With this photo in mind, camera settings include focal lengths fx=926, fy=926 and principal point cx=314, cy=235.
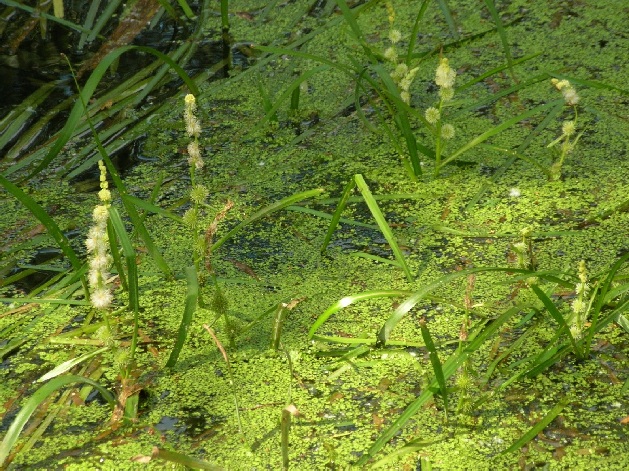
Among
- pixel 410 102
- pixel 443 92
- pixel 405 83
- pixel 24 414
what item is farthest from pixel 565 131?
pixel 24 414

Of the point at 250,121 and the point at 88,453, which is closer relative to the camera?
the point at 88,453

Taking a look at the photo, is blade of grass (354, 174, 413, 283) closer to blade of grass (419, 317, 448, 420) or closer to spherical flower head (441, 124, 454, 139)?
blade of grass (419, 317, 448, 420)

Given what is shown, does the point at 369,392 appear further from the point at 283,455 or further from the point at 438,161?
the point at 438,161

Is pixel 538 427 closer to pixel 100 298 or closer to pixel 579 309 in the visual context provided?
pixel 579 309

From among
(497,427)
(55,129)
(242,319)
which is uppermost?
(55,129)

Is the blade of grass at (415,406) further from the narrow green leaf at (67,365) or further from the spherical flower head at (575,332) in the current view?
the narrow green leaf at (67,365)

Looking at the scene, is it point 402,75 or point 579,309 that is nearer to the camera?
point 579,309

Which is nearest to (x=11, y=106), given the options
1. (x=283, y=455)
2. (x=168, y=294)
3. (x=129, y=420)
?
(x=168, y=294)

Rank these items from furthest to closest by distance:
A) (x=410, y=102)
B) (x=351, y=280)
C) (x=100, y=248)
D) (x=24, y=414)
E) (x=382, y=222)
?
(x=410, y=102)
(x=351, y=280)
(x=382, y=222)
(x=100, y=248)
(x=24, y=414)
